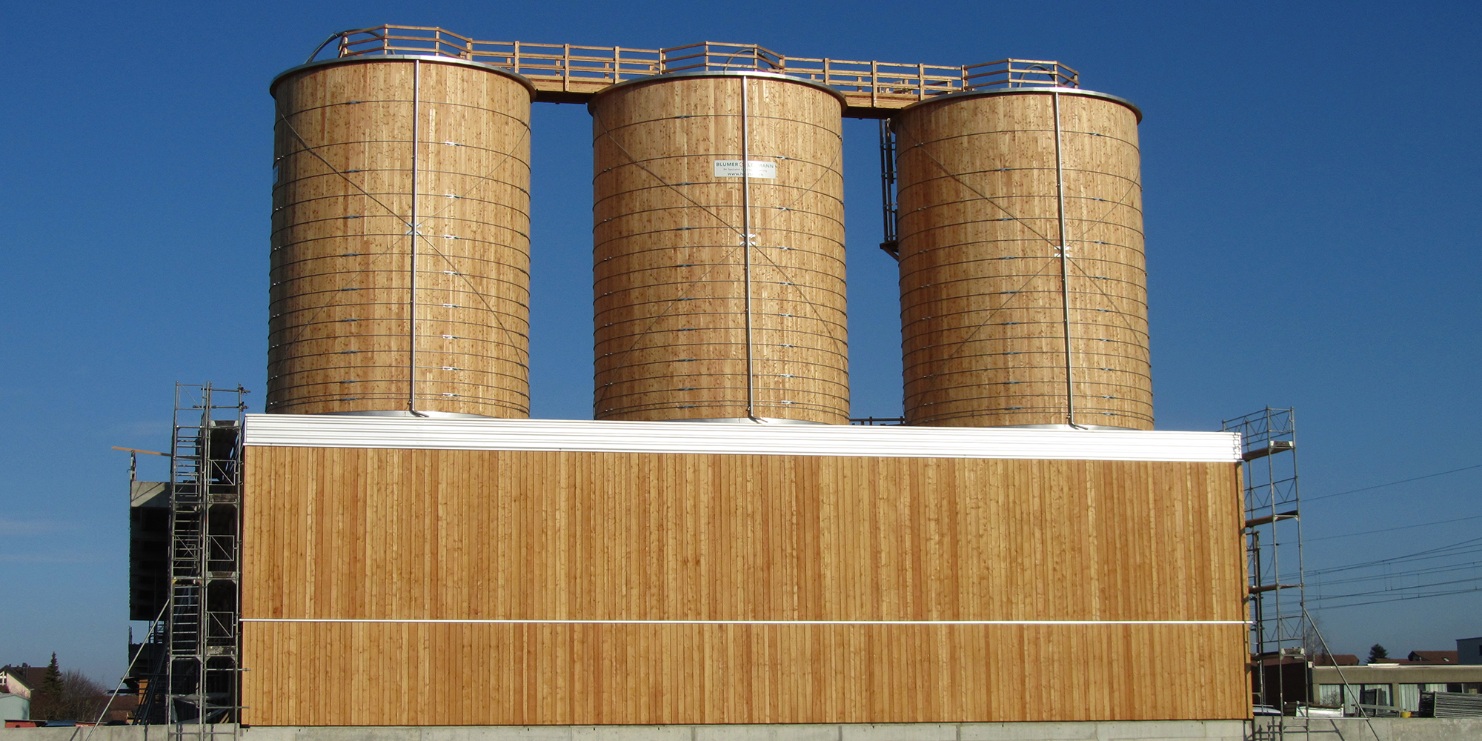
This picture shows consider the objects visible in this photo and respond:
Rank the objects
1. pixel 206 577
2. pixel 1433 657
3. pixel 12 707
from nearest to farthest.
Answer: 1. pixel 206 577
2. pixel 12 707
3. pixel 1433 657

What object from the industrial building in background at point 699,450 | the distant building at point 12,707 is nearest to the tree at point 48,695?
the distant building at point 12,707

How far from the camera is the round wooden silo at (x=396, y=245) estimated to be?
38219mm

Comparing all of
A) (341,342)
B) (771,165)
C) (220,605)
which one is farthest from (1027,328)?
(220,605)

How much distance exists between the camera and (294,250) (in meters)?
39.3

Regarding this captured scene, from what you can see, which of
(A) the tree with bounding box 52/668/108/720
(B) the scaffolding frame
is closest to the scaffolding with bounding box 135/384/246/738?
(B) the scaffolding frame

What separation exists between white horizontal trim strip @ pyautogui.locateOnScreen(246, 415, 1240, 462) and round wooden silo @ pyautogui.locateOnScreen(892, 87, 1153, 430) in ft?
7.15

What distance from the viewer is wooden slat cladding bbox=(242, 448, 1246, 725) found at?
34719mm

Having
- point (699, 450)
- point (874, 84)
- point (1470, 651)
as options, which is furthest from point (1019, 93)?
point (1470, 651)

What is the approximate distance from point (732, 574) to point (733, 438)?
3.05 m

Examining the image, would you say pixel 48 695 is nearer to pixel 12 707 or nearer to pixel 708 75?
pixel 12 707

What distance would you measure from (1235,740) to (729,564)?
12.6 meters

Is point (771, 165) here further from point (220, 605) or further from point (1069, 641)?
point (220, 605)

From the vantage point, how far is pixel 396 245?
38.6 metres

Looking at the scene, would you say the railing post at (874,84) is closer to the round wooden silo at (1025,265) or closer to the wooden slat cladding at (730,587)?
the round wooden silo at (1025,265)
